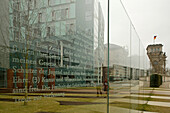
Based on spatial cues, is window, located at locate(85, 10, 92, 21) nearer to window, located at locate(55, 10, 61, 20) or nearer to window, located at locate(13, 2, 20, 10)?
window, located at locate(55, 10, 61, 20)

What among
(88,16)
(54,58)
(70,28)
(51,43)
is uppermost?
(88,16)

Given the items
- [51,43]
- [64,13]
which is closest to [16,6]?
[51,43]

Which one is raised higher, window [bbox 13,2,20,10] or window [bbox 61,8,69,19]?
window [bbox 61,8,69,19]

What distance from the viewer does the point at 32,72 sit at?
1369 millimetres

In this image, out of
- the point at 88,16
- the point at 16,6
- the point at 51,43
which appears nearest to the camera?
the point at 16,6

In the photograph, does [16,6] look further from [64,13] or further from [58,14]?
[64,13]

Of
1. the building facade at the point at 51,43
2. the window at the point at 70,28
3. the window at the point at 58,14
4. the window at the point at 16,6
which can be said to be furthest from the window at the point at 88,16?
the window at the point at 16,6

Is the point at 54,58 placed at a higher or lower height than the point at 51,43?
lower

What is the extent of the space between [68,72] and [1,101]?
0.78 meters

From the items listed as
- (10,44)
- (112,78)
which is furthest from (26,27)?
(112,78)

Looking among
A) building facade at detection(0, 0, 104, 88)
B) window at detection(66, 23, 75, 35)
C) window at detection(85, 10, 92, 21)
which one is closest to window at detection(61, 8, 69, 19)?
building facade at detection(0, 0, 104, 88)

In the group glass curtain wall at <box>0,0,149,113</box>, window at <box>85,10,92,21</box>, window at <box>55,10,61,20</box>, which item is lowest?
glass curtain wall at <box>0,0,149,113</box>

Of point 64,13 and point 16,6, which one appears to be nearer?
point 16,6

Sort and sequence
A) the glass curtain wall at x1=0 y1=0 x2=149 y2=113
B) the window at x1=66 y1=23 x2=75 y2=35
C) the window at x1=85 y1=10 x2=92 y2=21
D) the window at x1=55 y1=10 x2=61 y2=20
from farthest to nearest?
the window at x1=85 y1=10 x2=92 y2=21
the window at x1=66 y1=23 x2=75 y2=35
the window at x1=55 y1=10 x2=61 y2=20
the glass curtain wall at x1=0 y1=0 x2=149 y2=113
